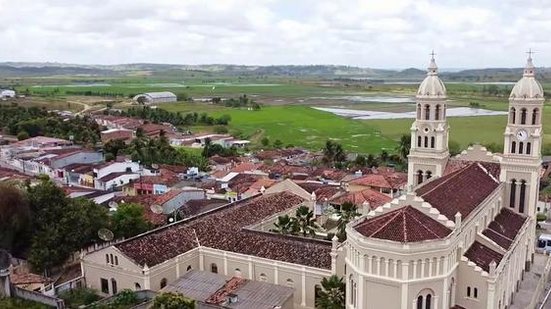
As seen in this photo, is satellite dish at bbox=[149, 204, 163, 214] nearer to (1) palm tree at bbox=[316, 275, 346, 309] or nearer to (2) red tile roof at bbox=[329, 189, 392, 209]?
(2) red tile roof at bbox=[329, 189, 392, 209]

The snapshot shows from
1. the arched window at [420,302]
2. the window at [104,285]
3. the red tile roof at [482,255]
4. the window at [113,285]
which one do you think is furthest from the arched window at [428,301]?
the window at [104,285]

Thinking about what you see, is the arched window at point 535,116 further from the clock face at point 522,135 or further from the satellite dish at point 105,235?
the satellite dish at point 105,235

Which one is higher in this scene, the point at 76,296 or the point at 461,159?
the point at 461,159

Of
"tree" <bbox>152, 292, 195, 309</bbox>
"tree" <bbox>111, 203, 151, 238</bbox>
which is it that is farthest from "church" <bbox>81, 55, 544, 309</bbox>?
"tree" <bbox>111, 203, 151, 238</bbox>

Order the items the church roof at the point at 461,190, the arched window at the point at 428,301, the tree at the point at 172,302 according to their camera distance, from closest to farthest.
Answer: the arched window at the point at 428,301
the tree at the point at 172,302
the church roof at the point at 461,190

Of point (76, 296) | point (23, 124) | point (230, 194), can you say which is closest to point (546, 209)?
point (230, 194)

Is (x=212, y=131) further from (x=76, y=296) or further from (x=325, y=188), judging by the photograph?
(x=76, y=296)

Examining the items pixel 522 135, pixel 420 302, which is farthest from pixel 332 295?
pixel 522 135
